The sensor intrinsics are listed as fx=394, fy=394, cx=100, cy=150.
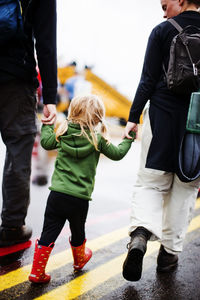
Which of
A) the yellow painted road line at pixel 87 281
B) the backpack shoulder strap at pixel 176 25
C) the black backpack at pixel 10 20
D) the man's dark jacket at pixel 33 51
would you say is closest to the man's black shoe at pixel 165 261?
the yellow painted road line at pixel 87 281

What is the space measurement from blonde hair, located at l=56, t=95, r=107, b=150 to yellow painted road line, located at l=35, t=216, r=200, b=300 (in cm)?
86

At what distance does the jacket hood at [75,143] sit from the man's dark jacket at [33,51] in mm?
377

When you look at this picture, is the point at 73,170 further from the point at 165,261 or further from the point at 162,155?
the point at 165,261

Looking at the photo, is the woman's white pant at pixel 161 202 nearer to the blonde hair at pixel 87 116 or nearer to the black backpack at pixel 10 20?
the blonde hair at pixel 87 116

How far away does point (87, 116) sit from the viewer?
2.55m

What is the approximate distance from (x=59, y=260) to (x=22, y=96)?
47.7 inches

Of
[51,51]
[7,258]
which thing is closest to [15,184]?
[7,258]

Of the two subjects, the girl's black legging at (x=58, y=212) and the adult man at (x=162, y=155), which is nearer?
the girl's black legging at (x=58, y=212)

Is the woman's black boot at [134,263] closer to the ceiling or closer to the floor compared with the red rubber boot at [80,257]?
closer to the ceiling

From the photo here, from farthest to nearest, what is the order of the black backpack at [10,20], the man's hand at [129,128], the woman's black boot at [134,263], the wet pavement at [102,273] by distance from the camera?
the man's hand at [129,128]
the black backpack at [10,20]
the wet pavement at [102,273]
the woman's black boot at [134,263]

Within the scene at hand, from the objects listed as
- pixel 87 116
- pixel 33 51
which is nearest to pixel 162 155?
pixel 87 116

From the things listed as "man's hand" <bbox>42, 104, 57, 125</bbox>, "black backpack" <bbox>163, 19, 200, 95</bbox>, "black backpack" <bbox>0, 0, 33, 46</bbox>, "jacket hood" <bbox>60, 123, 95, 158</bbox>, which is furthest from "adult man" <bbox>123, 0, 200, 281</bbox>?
"black backpack" <bbox>0, 0, 33, 46</bbox>

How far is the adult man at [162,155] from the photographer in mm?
2582

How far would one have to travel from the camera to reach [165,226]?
2801 millimetres
